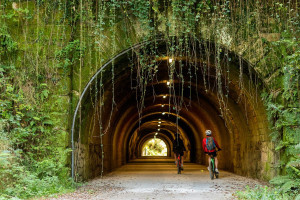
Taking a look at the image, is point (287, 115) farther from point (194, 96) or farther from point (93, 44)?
point (194, 96)

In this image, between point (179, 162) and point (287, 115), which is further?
point (179, 162)

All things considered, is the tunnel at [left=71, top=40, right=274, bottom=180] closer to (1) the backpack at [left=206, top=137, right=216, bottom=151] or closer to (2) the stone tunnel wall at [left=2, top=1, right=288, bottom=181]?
(2) the stone tunnel wall at [left=2, top=1, right=288, bottom=181]

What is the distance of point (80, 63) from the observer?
7.99 m

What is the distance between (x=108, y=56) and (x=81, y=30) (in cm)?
90

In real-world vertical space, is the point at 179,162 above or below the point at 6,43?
below

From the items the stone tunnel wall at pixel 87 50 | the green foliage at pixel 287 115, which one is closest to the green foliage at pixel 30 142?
the stone tunnel wall at pixel 87 50

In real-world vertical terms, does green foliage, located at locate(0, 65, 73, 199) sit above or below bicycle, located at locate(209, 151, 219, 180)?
above

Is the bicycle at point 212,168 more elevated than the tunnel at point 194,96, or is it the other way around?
the tunnel at point 194,96

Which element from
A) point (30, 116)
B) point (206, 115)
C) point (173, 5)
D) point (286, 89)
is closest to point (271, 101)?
point (286, 89)

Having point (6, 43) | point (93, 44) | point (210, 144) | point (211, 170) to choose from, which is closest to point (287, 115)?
point (210, 144)

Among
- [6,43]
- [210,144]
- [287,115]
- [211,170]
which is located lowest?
[211,170]

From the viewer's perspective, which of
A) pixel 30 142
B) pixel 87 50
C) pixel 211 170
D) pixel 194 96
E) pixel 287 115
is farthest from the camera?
pixel 194 96

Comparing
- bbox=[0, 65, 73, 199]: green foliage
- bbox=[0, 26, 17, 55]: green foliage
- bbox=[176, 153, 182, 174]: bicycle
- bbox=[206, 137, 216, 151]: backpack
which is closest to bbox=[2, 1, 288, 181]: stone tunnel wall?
bbox=[0, 26, 17, 55]: green foliage

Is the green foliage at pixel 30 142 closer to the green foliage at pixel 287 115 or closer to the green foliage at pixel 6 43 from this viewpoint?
the green foliage at pixel 6 43
